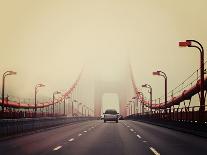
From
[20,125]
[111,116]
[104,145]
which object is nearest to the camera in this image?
[104,145]

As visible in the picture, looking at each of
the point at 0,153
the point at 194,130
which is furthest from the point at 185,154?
the point at 194,130

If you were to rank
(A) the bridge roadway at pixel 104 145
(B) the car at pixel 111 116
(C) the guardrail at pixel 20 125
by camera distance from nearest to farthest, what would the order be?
(A) the bridge roadway at pixel 104 145 → (C) the guardrail at pixel 20 125 → (B) the car at pixel 111 116

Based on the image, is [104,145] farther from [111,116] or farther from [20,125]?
[111,116]

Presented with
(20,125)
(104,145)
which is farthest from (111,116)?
(104,145)

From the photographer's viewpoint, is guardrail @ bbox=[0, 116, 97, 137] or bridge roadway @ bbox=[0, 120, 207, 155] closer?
bridge roadway @ bbox=[0, 120, 207, 155]

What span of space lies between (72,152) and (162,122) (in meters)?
32.1

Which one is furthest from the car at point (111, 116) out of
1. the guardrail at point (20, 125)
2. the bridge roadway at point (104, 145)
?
the bridge roadway at point (104, 145)

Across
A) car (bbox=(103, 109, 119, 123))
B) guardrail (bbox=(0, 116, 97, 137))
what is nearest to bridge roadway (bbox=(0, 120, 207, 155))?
guardrail (bbox=(0, 116, 97, 137))

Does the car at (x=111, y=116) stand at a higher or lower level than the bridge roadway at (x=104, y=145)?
higher

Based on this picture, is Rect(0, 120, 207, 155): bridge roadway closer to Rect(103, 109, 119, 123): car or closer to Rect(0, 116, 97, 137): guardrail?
Rect(0, 116, 97, 137): guardrail

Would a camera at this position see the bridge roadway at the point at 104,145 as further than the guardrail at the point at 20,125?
No

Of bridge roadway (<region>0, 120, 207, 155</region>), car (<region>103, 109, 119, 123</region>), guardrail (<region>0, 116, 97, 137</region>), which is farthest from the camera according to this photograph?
car (<region>103, 109, 119, 123</region>)

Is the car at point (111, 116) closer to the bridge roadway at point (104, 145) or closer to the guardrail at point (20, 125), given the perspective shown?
the guardrail at point (20, 125)

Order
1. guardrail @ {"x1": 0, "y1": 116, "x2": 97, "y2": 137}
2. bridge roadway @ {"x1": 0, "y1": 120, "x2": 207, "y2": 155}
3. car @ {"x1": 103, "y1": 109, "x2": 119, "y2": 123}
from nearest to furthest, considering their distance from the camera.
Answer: bridge roadway @ {"x1": 0, "y1": 120, "x2": 207, "y2": 155} < guardrail @ {"x1": 0, "y1": 116, "x2": 97, "y2": 137} < car @ {"x1": 103, "y1": 109, "x2": 119, "y2": 123}
